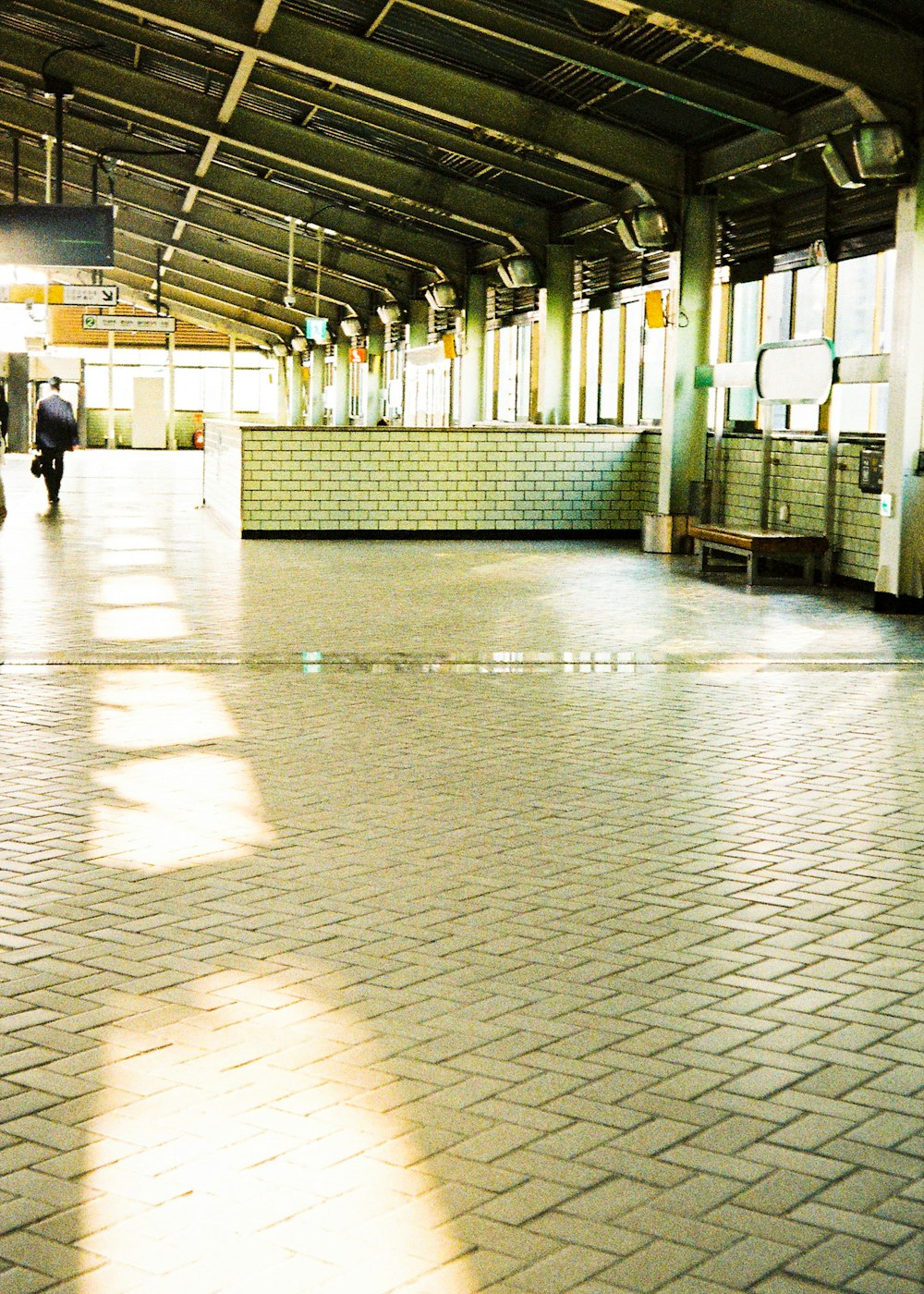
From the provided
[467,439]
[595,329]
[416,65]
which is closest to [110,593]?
[416,65]

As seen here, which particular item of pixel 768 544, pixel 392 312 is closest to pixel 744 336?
pixel 768 544

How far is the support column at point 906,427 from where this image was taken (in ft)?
38.3

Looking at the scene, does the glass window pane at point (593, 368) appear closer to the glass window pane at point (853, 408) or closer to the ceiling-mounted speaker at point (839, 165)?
the glass window pane at point (853, 408)

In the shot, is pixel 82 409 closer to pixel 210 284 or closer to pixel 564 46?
pixel 210 284

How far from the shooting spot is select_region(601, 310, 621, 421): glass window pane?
21641mm

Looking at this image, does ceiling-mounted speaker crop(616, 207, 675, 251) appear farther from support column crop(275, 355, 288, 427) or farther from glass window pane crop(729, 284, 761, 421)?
support column crop(275, 355, 288, 427)

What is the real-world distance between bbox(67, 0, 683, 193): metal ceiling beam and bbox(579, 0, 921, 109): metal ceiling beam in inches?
167

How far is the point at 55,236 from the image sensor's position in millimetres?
19797

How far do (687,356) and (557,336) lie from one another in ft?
14.6

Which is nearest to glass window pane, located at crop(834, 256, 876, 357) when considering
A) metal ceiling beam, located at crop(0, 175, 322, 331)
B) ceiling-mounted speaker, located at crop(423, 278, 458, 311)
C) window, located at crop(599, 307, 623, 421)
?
window, located at crop(599, 307, 623, 421)

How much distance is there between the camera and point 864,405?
14.3 metres

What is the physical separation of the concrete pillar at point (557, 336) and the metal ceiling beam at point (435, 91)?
15.1ft

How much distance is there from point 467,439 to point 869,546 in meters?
6.58

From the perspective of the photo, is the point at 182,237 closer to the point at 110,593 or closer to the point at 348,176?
the point at 348,176
